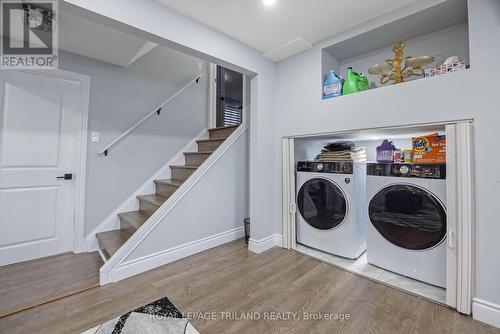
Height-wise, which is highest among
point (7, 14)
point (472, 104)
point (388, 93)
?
point (7, 14)

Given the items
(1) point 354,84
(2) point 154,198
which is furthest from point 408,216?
(2) point 154,198

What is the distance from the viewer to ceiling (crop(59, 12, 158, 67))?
1787 mm

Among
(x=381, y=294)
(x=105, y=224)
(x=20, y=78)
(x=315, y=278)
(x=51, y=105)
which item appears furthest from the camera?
(x=105, y=224)

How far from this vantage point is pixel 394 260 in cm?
188

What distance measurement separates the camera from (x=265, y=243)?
2.47 m

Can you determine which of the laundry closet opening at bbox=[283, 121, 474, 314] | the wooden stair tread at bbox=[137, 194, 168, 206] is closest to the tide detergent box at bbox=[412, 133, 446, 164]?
the laundry closet opening at bbox=[283, 121, 474, 314]

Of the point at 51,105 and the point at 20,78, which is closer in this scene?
the point at 20,78

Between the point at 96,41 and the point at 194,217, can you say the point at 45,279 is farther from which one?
the point at 96,41

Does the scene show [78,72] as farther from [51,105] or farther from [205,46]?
[205,46]

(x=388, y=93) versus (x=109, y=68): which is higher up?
(x=109, y=68)

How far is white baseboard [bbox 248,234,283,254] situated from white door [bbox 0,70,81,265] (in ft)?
6.52

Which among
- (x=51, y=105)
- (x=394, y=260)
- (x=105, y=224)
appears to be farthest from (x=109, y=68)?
(x=394, y=260)

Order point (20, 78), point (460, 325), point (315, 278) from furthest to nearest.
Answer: point (20, 78), point (315, 278), point (460, 325)

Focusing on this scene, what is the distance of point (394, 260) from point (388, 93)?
4.70 feet
